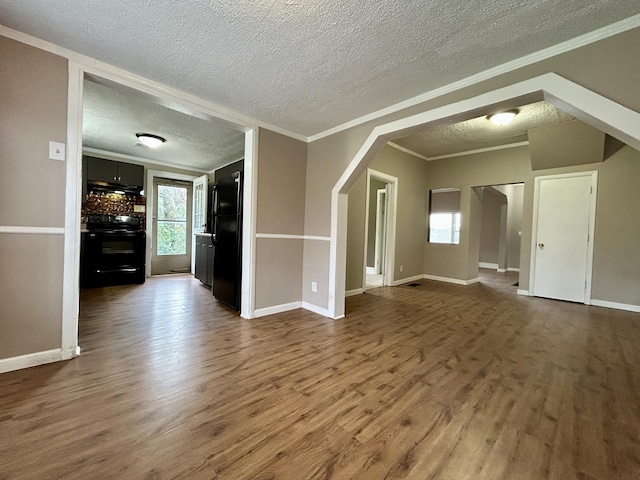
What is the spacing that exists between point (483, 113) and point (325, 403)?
2603 millimetres

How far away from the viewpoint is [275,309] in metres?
3.46

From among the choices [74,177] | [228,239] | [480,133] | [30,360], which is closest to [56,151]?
[74,177]

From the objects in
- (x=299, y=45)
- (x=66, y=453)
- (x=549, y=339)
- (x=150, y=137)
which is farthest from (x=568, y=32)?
(x=150, y=137)

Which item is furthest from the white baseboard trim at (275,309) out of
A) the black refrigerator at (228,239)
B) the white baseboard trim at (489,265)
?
the white baseboard trim at (489,265)

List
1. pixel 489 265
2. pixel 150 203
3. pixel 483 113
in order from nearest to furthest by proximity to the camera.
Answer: pixel 483 113 < pixel 150 203 < pixel 489 265

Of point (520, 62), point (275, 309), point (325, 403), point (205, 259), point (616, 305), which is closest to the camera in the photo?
point (325, 403)

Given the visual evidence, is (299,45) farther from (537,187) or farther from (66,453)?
(537,187)

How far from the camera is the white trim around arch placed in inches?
62.8

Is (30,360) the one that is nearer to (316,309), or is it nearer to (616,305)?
(316,309)

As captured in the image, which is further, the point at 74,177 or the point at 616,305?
the point at 616,305

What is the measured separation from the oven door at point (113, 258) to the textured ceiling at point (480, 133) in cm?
561

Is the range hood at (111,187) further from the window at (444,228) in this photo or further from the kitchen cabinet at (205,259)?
the window at (444,228)

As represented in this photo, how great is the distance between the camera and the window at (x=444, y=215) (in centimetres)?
594

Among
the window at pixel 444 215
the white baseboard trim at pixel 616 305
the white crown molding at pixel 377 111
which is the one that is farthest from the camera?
the window at pixel 444 215
